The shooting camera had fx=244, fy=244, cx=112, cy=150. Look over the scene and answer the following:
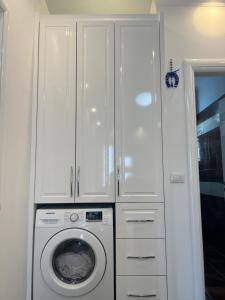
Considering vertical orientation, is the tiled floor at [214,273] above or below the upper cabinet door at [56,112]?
below

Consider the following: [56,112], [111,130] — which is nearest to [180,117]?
[111,130]

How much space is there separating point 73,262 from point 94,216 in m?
0.41

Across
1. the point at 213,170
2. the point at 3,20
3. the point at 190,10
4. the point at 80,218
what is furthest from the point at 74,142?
the point at 213,170

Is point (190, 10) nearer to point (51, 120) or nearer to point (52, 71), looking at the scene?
point (52, 71)

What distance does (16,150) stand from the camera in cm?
178

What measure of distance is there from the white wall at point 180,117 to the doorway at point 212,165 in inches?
43.7

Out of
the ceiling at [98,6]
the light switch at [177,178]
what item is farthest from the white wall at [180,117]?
the ceiling at [98,6]

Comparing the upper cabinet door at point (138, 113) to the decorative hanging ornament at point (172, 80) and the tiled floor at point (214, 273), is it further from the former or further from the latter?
the tiled floor at point (214, 273)

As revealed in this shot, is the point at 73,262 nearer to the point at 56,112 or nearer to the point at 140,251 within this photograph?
the point at 140,251

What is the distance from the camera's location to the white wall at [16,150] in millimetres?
1606

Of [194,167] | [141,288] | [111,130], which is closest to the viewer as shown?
[141,288]

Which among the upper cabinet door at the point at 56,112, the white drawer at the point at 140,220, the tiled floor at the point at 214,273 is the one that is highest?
the upper cabinet door at the point at 56,112

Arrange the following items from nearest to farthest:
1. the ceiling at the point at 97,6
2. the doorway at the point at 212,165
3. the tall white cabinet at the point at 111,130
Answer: the tall white cabinet at the point at 111,130
the ceiling at the point at 97,6
the doorway at the point at 212,165

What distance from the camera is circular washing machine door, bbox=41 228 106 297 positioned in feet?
6.05
